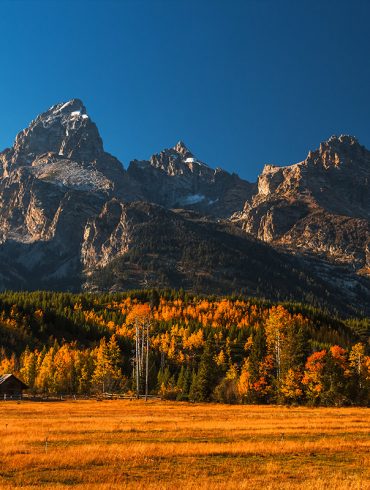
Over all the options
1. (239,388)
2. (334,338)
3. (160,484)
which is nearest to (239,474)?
(160,484)

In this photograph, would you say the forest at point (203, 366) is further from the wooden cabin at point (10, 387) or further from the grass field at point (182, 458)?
the grass field at point (182, 458)

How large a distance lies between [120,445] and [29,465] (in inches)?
267

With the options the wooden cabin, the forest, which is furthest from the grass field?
the wooden cabin

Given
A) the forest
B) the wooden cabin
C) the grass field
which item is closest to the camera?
the grass field

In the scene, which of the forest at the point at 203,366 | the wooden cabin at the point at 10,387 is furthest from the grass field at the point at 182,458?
the wooden cabin at the point at 10,387

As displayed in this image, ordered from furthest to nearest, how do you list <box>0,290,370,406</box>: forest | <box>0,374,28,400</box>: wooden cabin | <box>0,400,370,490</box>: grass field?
<box>0,374,28,400</box>: wooden cabin
<box>0,290,370,406</box>: forest
<box>0,400,370,490</box>: grass field

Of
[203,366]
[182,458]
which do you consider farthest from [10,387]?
[182,458]

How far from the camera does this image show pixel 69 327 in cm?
19625

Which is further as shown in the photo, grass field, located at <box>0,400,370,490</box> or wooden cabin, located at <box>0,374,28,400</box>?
wooden cabin, located at <box>0,374,28,400</box>

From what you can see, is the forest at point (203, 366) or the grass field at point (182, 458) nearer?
the grass field at point (182, 458)

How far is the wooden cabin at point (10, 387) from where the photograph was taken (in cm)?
9725

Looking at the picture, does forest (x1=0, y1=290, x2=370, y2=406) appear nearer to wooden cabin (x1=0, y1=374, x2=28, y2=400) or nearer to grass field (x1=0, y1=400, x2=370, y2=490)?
wooden cabin (x1=0, y1=374, x2=28, y2=400)

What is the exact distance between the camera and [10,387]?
98.8 meters

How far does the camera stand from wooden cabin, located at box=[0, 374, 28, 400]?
319 ft
